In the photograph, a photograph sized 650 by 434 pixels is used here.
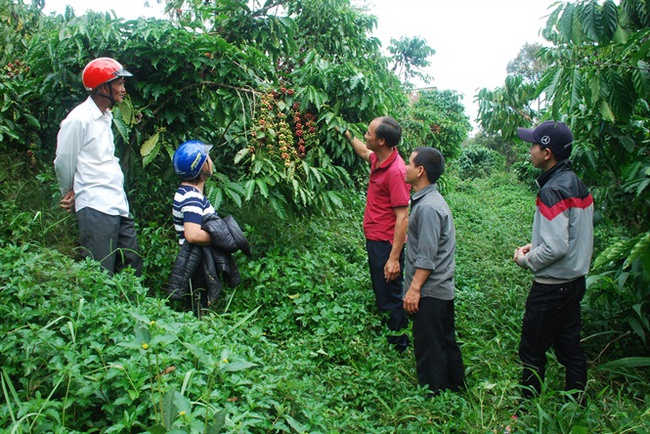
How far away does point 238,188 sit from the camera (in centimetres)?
362

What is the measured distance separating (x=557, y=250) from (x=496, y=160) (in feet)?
60.9

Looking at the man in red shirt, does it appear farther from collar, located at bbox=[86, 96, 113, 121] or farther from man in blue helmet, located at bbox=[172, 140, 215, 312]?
collar, located at bbox=[86, 96, 113, 121]

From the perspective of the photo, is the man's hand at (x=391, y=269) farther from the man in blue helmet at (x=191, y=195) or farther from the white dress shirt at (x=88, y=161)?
the white dress shirt at (x=88, y=161)

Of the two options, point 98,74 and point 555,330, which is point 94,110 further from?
point 555,330

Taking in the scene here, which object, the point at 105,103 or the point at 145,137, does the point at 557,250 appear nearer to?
the point at 105,103

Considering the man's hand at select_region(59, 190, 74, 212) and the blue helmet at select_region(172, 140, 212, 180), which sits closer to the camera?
the man's hand at select_region(59, 190, 74, 212)

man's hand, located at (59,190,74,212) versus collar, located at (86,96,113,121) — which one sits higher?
collar, located at (86,96,113,121)

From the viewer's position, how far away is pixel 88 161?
116 inches

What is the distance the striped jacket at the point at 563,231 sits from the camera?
102 inches

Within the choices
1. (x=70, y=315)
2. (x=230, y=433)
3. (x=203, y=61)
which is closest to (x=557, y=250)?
(x=230, y=433)

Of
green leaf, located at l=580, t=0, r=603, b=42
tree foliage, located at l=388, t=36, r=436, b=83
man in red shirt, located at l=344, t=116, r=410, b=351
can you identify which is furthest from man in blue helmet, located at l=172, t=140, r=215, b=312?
tree foliage, located at l=388, t=36, r=436, b=83

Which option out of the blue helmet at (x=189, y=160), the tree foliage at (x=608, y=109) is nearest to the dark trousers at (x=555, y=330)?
the tree foliage at (x=608, y=109)

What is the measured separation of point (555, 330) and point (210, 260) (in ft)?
6.98

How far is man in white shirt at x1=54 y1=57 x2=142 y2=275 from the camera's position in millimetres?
2906
